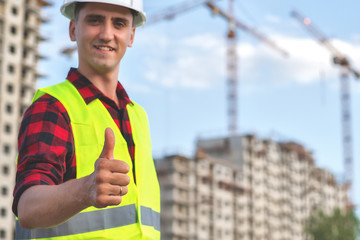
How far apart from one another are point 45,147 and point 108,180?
47cm

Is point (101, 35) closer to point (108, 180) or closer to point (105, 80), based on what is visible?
point (105, 80)

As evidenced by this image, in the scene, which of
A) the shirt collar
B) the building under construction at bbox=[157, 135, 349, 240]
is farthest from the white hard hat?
the building under construction at bbox=[157, 135, 349, 240]

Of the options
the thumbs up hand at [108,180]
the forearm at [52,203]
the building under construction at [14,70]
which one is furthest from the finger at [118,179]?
the building under construction at [14,70]

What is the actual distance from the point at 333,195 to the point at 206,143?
4992cm

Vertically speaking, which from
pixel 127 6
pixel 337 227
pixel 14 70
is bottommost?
pixel 127 6

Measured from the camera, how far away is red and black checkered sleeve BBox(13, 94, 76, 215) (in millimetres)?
2365

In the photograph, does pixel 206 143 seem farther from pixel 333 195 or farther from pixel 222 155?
pixel 333 195

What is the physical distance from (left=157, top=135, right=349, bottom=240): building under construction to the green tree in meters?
21.5

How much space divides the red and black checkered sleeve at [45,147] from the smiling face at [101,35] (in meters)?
0.30

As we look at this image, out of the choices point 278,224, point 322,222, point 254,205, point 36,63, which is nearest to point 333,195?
point 278,224

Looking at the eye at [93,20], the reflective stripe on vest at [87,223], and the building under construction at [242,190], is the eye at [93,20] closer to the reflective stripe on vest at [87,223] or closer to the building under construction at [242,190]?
the reflective stripe on vest at [87,223]

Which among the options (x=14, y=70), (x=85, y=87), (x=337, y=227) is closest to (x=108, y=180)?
(x=85, y=87)

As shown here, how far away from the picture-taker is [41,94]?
2738 millimetres

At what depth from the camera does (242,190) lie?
112 meters
